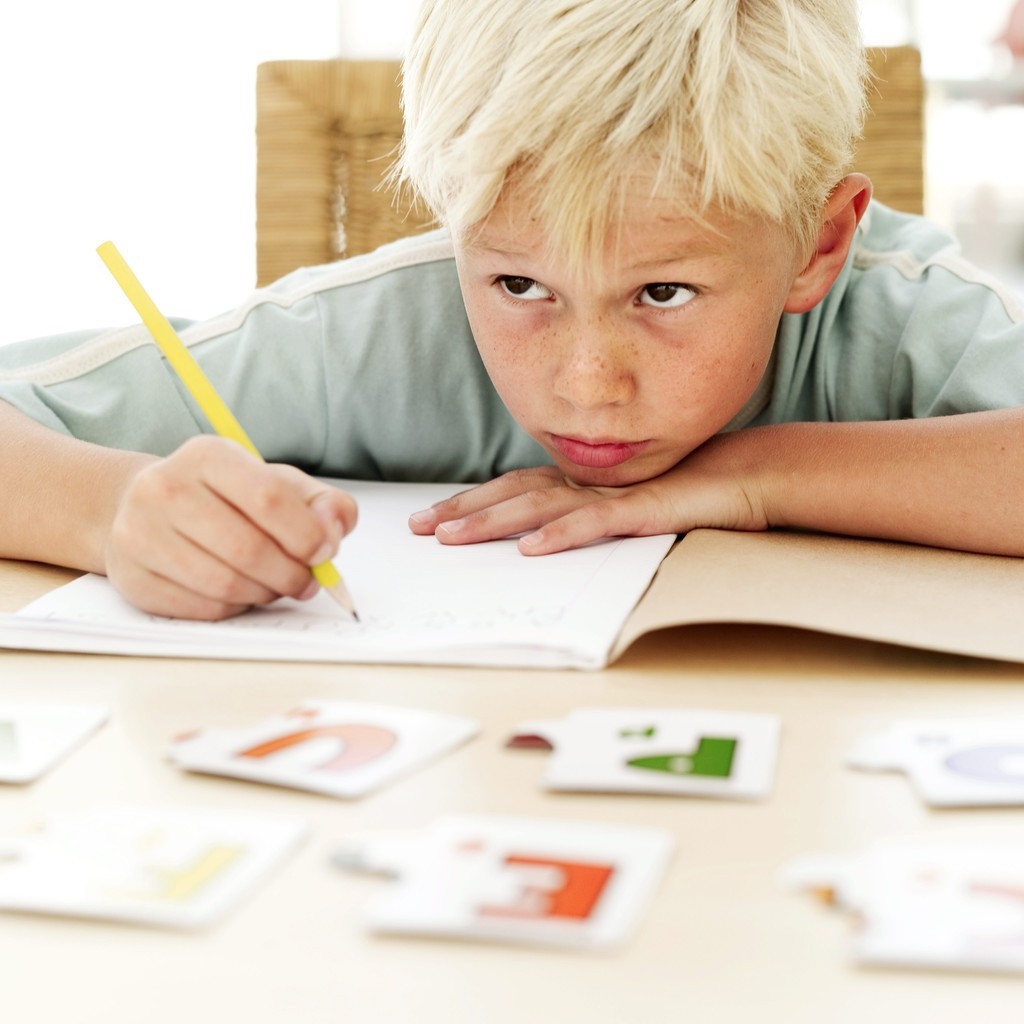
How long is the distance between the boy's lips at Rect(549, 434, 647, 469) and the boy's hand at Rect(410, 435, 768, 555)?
2 centimetres

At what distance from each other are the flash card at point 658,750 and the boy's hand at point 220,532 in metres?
0.19

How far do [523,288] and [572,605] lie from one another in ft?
0.90

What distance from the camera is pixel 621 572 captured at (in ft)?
2.23

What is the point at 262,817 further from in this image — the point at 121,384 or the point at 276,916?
the point at 121,384

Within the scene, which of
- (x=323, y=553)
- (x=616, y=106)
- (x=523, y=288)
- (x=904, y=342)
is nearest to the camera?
(x=323, y=553)

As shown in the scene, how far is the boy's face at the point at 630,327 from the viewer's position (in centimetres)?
75

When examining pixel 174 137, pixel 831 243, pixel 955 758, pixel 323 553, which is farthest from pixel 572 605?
pixel 174 137

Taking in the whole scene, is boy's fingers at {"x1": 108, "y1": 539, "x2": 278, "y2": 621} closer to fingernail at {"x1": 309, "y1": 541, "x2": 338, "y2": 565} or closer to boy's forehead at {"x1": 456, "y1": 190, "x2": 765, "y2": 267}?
fingernail at {"x1": 309, "y1": 541, "x2": 338, "y2": 565}

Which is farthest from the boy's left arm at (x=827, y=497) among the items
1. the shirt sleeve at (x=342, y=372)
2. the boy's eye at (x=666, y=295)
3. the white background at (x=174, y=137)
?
the white background at (x=174, y=137)

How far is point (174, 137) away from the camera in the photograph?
91.4 inches

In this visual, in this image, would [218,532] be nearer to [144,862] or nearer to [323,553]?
[323,553]

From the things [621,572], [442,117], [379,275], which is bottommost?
[621,572]

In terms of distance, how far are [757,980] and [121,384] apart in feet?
2.51

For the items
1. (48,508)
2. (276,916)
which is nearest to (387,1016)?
(276,916)
